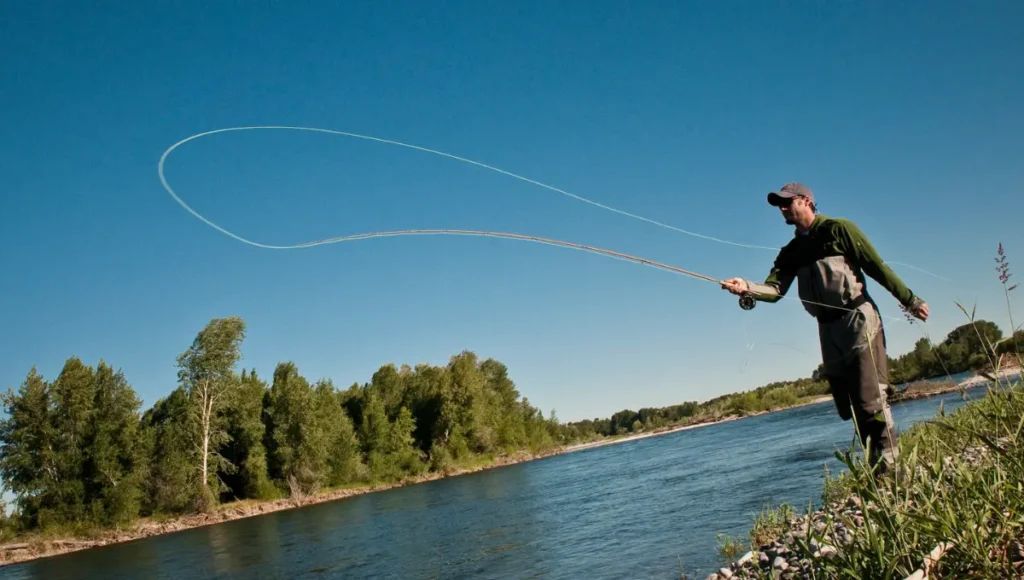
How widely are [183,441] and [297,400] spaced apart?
7.48 metres

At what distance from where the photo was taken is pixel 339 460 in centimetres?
4731

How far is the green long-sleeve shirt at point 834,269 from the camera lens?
3.92 m

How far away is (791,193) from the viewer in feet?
13.8

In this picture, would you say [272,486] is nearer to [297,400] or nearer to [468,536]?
[297,400]

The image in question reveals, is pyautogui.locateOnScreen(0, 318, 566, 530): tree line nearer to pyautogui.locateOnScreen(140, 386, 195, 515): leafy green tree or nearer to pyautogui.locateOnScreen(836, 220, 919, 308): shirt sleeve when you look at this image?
pyautogui.locateOnScreen(140, 386, 195, 515): leafy green tree

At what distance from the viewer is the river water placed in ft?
34.0

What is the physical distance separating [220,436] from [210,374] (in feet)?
13.1

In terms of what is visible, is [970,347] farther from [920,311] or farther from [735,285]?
[735,285]

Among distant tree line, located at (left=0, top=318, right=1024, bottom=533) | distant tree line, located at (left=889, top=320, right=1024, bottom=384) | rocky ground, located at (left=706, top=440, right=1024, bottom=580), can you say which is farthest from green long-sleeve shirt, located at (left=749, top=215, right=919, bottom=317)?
distant tree line, located at (left=0, top=318, right=1024, bottom=533)

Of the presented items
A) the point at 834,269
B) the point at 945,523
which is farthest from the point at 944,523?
the point at 834,269

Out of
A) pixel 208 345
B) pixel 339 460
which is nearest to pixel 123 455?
pixel 208 345

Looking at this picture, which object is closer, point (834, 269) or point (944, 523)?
point (944, 523)

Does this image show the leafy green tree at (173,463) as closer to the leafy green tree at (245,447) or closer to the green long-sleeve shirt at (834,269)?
the leafy green tree at (245,447)

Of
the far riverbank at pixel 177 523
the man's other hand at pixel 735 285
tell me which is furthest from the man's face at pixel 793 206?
the far riverbank at pixel 177 523
